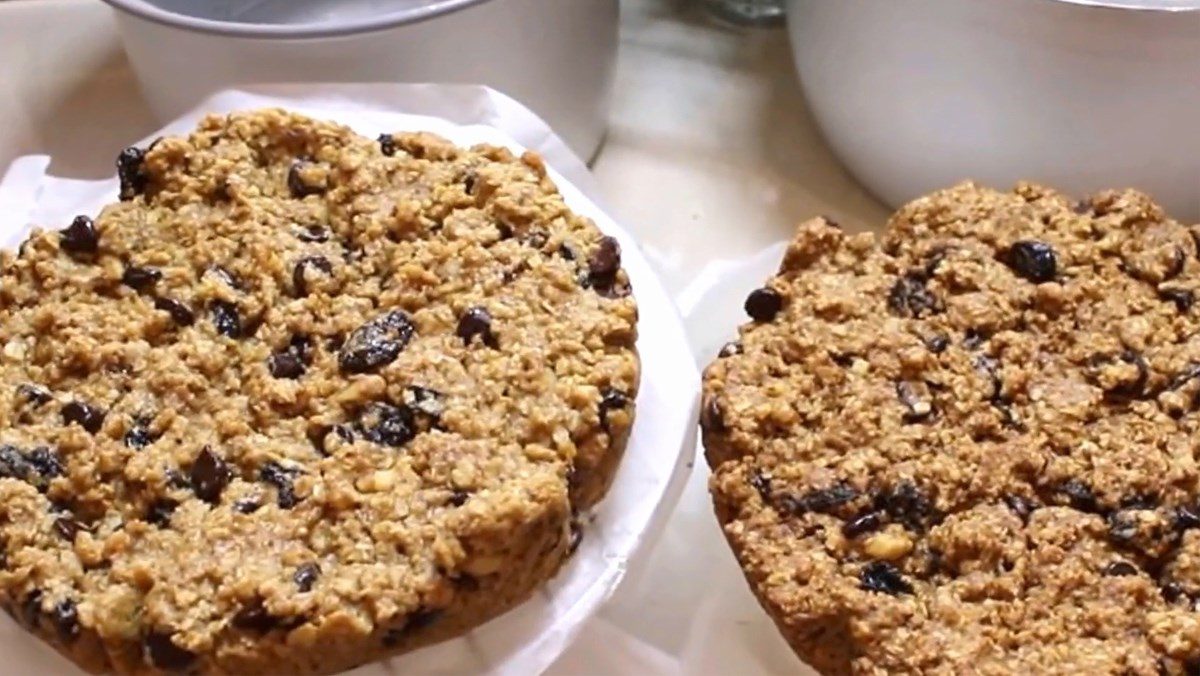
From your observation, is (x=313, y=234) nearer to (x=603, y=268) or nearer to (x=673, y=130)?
(x=603, y=268)

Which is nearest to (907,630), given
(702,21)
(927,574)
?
Result: (927,574)

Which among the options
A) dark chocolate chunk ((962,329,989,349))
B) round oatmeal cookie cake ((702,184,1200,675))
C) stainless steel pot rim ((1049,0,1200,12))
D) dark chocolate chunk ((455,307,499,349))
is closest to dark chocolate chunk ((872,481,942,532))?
round oatmeal cookie cake ((702,184,1200,675))

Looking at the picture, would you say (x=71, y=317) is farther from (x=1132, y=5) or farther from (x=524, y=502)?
(x=1132, y=5)

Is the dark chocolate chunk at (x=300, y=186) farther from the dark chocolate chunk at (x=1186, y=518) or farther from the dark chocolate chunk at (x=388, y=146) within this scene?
the dark chocolate chunk at (x=1186, y=518)

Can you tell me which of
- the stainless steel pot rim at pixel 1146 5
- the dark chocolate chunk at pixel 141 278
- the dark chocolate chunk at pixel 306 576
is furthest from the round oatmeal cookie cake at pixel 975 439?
the dark chocolate chunk at pixel 141 278

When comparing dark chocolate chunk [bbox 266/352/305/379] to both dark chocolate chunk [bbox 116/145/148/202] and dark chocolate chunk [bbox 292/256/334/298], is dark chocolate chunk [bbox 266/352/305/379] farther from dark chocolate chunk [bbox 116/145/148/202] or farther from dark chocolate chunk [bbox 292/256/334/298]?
dark chocolate chunk [bbox 116/145/148/202]

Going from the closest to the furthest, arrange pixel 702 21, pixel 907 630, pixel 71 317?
pixel 907 630 < pixel 71 317 < pixel 702 21
